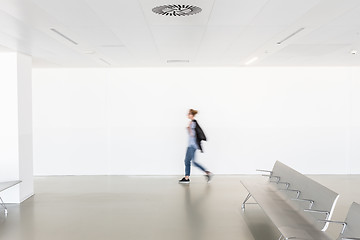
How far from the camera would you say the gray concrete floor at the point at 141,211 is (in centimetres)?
509

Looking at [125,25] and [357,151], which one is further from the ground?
[125,25]

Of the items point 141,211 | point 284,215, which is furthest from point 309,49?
point 141,211

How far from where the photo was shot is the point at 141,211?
20.5 ft

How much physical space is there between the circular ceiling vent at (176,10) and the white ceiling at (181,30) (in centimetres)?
10

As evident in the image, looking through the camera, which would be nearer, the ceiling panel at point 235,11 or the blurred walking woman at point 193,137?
the ceiling panel at point 235,11

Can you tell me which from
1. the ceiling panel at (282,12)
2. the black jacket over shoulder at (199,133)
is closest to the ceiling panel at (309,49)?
the ceiling panel at (282,12)

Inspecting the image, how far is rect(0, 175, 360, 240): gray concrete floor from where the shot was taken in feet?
16.7

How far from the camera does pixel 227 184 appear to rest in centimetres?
839

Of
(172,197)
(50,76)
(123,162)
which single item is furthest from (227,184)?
(50,76)

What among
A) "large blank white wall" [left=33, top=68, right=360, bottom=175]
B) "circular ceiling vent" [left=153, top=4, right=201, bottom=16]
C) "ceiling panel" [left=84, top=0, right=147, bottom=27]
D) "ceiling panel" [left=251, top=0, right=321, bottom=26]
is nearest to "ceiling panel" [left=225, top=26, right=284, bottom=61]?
"ceiling panel" [left=251, top=0, right=321, bottom=26]

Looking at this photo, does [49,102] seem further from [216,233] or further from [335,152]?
[335,152]

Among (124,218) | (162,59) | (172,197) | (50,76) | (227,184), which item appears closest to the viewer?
(124,218)

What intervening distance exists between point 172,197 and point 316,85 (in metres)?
5.20

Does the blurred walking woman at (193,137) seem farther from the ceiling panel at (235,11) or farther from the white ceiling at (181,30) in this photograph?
the ceiling panel at (235,11)
